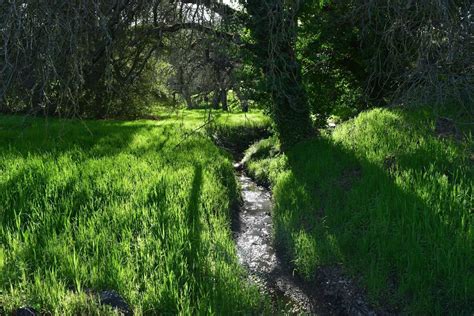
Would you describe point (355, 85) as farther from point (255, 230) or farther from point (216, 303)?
point (216, 303)

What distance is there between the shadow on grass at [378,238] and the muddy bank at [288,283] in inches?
5.6

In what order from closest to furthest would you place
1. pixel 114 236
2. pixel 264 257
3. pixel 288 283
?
pixel 114 236 → pixel 288 283 → pixel 264 257

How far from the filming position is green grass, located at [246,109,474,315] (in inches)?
149

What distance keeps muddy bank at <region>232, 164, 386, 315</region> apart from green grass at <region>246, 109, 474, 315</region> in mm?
142

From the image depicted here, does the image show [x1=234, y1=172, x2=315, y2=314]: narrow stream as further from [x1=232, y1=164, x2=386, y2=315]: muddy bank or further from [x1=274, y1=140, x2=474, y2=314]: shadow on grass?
[x1=274, y1=140, x2=474, y2=314]: shadow on grass

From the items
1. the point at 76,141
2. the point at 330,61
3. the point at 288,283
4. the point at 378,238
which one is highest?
the point at 330,61

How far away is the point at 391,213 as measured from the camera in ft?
15.5

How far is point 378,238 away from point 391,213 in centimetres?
47

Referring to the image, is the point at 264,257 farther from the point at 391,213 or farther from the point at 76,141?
the point at 76,141

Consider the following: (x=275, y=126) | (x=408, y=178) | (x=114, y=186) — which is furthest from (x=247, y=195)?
(x=408, y=178)

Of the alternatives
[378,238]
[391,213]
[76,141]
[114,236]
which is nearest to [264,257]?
[378,238]

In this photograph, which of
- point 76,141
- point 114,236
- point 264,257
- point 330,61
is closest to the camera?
point 114,236

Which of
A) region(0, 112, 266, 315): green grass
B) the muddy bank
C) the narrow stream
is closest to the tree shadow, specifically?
region(0, 112, 266, 315): green grass

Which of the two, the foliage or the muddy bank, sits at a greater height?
the foliage
